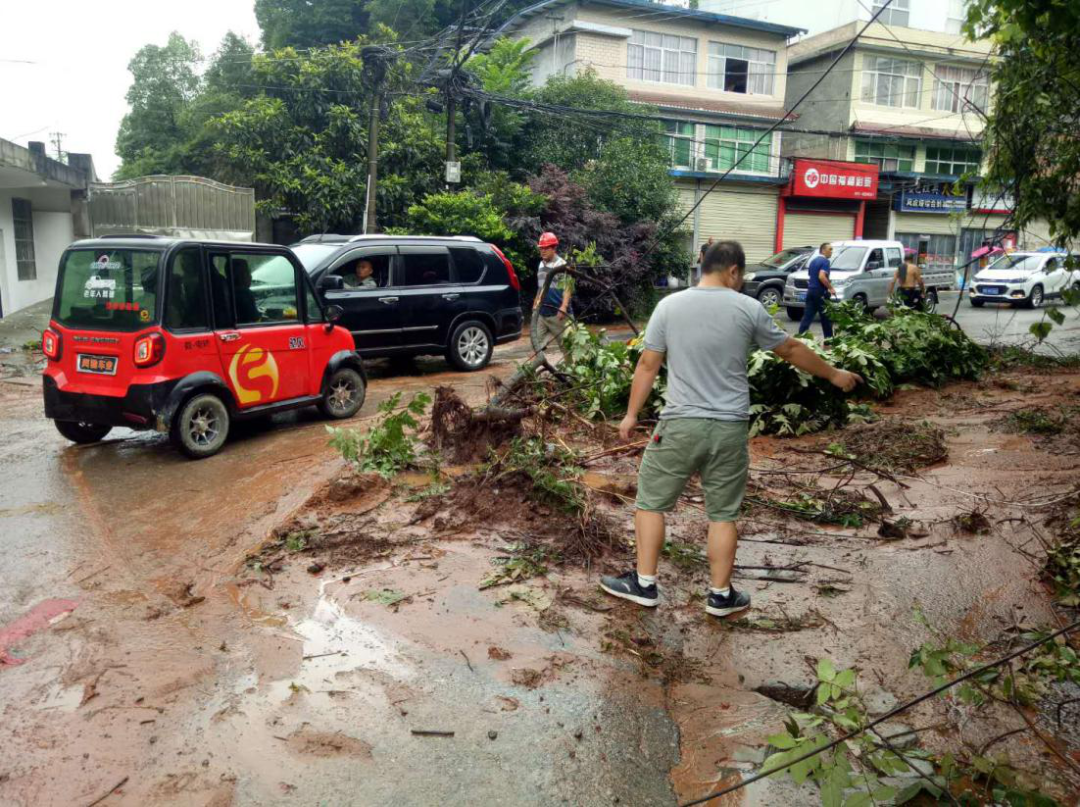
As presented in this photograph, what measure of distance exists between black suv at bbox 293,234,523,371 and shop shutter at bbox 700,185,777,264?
2012cm

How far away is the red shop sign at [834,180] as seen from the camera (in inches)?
1275

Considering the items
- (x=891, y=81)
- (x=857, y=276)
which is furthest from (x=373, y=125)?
(x=891, y=81)

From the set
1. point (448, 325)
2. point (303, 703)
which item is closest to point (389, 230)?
point (448, 325)

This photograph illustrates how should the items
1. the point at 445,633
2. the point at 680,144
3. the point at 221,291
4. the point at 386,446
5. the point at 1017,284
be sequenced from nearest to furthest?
the point at 445,633 → the point at 386,446 → the point at 221,291 → the point at 1017,284 → the point at 680,144

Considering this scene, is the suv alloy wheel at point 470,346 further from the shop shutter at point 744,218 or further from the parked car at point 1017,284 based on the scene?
the shop shutter at point 744,218

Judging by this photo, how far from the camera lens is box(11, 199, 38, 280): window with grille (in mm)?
18234

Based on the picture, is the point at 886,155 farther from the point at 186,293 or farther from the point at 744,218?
the point at 186,293

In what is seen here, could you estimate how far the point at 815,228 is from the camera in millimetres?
34406

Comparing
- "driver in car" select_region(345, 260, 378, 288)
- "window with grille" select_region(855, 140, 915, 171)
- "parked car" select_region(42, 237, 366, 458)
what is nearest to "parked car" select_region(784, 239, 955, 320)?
"driver in car" select_region(345, 260, 378, 288)

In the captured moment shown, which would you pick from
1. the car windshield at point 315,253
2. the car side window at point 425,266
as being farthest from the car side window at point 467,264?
the car windshield at point 315,253

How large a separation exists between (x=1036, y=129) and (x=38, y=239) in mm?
19703

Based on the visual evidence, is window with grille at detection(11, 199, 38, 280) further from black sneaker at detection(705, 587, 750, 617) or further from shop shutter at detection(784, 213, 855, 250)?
shop shutter at detection(784, 213, 855, 250)

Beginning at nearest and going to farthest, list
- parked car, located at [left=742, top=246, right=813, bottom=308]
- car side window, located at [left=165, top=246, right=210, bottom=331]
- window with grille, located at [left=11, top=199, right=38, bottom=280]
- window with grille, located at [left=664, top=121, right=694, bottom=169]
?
1. car side window, located at [left=165, top=246, right=210, bottom=331]
2. window with grille, located at [left=11, top=199, right=38, bottom=280]
3. parked car, located at [left=742, top=246, right=813, bottom=308]
4. window with grille, located at [left=664, top=121, right=694, bottom=169]

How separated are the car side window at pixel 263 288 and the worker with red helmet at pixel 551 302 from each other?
2407mm
